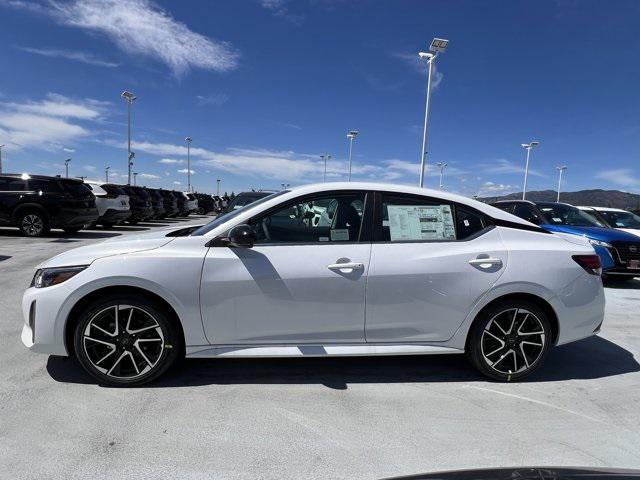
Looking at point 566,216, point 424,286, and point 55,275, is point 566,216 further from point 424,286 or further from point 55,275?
point 55,275

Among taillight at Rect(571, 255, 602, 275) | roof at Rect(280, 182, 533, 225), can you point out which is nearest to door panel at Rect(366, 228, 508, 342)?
roof at Rect(280, 182, 533, 225)

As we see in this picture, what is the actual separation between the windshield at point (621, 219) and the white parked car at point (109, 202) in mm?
15542

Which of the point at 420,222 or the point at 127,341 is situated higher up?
the point at 420,222

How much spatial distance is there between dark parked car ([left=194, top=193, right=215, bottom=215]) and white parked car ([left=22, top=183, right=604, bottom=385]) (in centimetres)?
3386

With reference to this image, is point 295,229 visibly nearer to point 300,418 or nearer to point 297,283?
point 297,283

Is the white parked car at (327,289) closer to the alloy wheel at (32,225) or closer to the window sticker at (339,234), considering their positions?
the window sticker at (339,234)

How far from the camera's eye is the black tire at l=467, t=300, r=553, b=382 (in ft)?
12.6

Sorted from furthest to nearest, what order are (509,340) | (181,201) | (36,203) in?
(181,201) → (36,203) → (509,340)

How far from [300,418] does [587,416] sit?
209 cm

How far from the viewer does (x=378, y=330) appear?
369cm

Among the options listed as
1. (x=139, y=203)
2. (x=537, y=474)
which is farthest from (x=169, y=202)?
(x=537, y=474)

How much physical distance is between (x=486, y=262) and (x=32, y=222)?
14037 millimetres

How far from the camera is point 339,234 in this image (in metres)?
3.78

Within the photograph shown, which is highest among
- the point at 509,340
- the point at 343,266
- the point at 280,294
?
the point at 343,266
